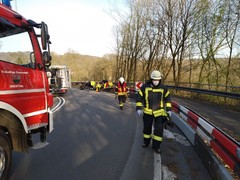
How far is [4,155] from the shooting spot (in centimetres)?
410

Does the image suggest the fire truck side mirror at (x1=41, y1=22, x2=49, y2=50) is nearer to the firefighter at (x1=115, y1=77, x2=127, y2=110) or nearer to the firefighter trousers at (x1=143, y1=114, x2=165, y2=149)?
the firefighter trousers at (x1=143, y1=114, x2=165, y2=149)

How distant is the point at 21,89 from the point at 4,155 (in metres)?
1.03

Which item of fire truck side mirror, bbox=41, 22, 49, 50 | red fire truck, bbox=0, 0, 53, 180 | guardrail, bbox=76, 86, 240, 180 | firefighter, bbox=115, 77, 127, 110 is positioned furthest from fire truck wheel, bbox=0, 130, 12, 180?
firefighter, bbox=115, 77, 127, 110

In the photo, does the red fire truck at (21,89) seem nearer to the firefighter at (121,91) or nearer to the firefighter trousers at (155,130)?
the firefighter trousers at (155,130)

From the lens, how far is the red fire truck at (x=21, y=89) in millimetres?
4090

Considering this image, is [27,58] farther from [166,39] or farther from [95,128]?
[166,39]

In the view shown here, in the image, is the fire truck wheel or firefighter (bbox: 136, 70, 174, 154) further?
firefighter (bbox: 136, 70, 174, 154)

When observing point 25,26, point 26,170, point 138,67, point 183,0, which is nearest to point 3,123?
point 26,170

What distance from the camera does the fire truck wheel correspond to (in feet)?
13.3

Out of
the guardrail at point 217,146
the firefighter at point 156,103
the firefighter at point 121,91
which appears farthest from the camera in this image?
the firefighter at point 121,91

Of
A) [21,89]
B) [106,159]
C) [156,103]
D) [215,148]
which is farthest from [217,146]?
[21,89]

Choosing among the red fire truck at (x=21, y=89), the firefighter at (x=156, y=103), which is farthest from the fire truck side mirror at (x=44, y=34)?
the firefighter at (x=156, y=103)

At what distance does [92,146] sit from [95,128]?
2284 mm

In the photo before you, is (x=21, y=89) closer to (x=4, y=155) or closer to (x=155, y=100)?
(x=4, y=155)
